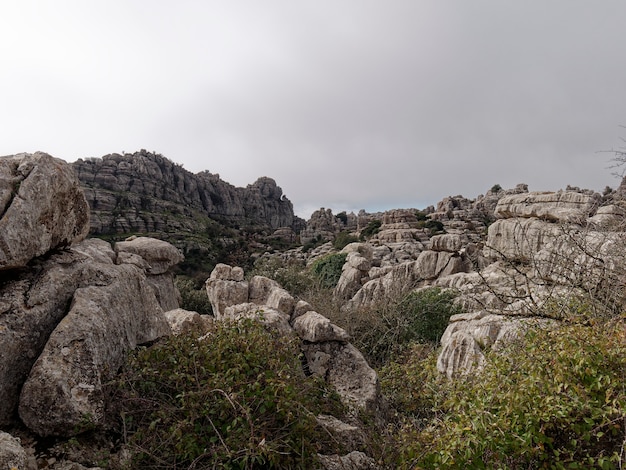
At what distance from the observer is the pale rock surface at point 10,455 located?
8.47 ft

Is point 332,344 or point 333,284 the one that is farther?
point 333,284

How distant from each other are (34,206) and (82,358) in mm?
1807

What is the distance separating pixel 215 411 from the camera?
3883 mm

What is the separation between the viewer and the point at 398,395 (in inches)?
385

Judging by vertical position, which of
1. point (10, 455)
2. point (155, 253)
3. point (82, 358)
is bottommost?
point (10, 455)

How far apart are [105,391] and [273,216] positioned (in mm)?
118898

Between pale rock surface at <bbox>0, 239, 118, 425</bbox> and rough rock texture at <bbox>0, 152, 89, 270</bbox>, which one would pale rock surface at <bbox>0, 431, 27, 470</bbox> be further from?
rough rock texture at <bbox>0, 152, 89, 270</bbox>

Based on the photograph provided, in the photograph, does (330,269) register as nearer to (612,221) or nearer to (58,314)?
(612,221)

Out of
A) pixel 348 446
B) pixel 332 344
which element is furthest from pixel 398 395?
pixel 348 446

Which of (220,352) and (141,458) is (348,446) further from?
(141,458)

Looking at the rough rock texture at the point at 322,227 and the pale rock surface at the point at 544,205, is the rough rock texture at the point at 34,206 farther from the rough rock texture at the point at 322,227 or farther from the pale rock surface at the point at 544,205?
the rough rock texture at the point at 322,227

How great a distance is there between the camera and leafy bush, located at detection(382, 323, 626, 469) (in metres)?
3.55

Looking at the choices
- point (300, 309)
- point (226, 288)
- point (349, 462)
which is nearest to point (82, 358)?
point (349, 462)

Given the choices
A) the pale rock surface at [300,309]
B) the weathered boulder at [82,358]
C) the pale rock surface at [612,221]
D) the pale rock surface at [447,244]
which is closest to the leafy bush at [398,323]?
the pale rock surface at [300,309]
